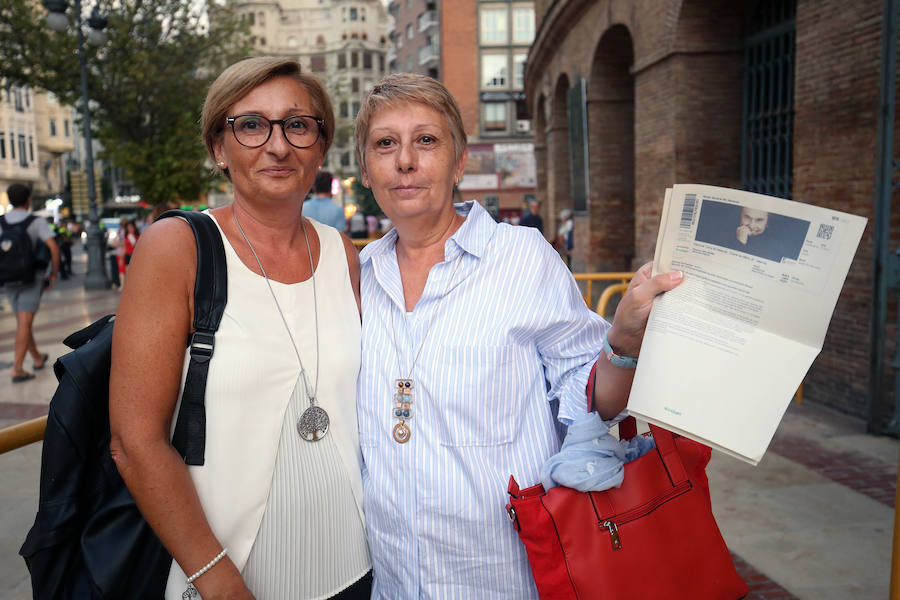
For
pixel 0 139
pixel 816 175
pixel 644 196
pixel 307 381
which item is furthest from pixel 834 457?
pixel 0 139

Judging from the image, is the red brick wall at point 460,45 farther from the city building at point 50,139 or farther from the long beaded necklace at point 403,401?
the long beaded necklace at point 403,401

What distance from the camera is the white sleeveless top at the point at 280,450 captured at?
1807 mm

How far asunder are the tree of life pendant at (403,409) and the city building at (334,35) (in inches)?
3405

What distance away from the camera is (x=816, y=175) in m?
7.16

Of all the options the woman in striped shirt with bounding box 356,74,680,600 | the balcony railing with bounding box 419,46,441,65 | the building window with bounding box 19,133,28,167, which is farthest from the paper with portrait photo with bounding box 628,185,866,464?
the building window with bounding box 19,133,28,167

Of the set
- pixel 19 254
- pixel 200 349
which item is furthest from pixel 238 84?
pixel 19 254

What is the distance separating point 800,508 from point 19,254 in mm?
8193

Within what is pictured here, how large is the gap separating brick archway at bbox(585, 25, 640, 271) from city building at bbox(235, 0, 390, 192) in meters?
73.7

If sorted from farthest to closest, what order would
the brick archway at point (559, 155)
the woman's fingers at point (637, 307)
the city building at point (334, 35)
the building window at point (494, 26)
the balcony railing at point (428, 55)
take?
the city building at point (334, 35) < the balcony railing at point (428, 55) < the building window at point (494, 26) < the brick archway at point (559, 155) < the woman's fingers at point (637, 307)

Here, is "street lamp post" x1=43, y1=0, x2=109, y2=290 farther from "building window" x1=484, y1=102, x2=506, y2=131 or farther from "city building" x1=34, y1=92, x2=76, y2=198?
"city building" x1=34, y1=92, x2=76, y2=198

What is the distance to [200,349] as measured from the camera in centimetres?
175

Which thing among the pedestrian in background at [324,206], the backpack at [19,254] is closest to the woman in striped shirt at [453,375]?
the pedestrian in background at [324,206]

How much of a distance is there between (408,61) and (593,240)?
203 ft

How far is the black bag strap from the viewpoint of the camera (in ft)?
5.75
